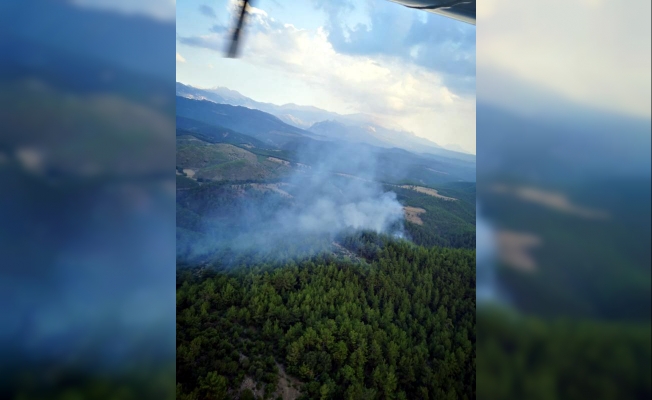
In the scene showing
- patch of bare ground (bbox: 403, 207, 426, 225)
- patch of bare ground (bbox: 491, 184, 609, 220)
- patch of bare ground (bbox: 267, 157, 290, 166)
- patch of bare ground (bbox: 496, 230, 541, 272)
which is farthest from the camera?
patch of bare ground (bbox: 403, 207, 426, 225)

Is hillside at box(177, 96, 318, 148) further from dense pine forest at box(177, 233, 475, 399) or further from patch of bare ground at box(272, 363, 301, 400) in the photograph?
patch of bare ground at box(272, 363, 301, 400)

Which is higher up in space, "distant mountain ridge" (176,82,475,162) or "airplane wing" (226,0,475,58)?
"airplane wing" (226,0,475,58)

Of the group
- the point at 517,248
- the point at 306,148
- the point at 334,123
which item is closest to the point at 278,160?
the point at 306,148

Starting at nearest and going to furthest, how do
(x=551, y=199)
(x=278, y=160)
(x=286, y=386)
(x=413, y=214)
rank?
1. (x=551, y=199)
2. (x=286, y=386)
3. (x=278, y=160)
4. (x=413, y=214)

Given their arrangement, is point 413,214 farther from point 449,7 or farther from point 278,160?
point 449,7

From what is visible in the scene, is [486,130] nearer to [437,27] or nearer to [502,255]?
[502,255]

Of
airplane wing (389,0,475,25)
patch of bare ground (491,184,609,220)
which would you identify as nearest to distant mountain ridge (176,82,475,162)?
airplane wing (389,0,475,25)

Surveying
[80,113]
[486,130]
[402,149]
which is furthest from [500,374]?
[80,113]

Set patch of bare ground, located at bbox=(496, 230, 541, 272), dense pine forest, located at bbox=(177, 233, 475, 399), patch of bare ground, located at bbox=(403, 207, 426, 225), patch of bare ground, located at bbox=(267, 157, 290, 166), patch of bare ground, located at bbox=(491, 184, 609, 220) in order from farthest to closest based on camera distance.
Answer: patch of bare ground, located at bbox=(403, 207, 426, 225)
patch of bare ground, located at bbox=(267, 157, 290, 166)
dense pine forest, located at bbox=(177, 233, 475, 399)
patch of bare ground, located at bbox=(496, 230, 541, 272)
patch of bare ground, located at bbox=(491, 184, 609, 220)
